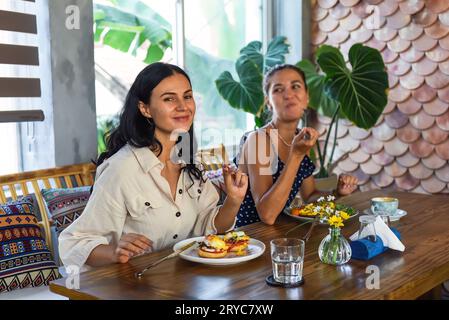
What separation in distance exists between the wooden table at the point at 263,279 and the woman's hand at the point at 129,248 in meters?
0.03

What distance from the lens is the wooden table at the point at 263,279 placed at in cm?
153

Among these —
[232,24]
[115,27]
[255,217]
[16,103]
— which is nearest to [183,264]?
[255,217]

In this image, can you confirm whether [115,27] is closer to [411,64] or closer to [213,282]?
[411,64]

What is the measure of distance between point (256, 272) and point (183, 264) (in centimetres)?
24

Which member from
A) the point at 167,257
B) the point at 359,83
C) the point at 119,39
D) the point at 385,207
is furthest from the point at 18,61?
the point at 359,83

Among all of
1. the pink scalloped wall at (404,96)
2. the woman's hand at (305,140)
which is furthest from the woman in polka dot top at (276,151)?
the pink scalloped wall at (404,96)

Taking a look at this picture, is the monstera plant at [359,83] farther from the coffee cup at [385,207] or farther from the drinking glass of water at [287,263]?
the drinking glass of water at [287,263]

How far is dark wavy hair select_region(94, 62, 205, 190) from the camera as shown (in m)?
2.18

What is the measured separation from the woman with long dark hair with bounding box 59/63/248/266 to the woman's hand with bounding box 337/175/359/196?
69 cm

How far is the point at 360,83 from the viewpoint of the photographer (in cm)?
386

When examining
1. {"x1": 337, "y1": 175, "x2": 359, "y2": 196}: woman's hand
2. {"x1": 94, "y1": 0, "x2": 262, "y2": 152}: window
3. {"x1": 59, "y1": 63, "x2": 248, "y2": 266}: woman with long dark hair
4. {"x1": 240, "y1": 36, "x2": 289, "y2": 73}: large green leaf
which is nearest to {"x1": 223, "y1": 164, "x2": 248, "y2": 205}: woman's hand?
{"x1": 59, "y1": 63, "x2": 248, "y2": 266}: woman with long dark hair

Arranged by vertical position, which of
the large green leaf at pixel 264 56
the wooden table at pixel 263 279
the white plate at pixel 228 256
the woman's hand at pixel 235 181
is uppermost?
the large green leaf at pixel 264 56

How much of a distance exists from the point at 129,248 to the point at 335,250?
2.07 ft

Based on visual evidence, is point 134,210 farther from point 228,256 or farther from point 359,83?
point 359,83
